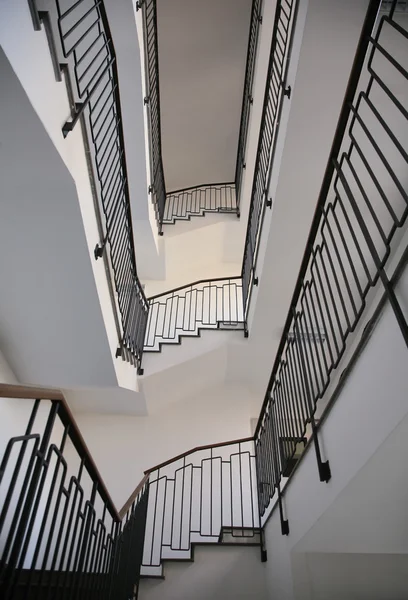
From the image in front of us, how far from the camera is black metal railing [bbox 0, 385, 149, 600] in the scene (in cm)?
134

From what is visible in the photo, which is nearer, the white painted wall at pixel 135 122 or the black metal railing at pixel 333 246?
the black metal railing at pixel 333 246

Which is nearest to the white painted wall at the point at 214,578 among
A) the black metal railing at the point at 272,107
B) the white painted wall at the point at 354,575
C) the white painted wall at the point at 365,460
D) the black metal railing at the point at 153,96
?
the white painted wall at the point at 354,575

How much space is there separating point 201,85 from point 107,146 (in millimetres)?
6058

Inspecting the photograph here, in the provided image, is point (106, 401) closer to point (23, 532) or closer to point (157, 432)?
point (157, 432)

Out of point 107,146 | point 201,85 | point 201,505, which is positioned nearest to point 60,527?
point 107,146

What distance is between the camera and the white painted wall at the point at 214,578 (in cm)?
383

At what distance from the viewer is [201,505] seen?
4477 mm

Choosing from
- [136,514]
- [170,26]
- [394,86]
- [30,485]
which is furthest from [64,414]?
[170,26]

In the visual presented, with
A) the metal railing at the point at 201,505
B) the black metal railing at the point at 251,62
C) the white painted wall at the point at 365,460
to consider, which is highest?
the black metal railing at the point at 251,62

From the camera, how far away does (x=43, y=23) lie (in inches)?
75.2

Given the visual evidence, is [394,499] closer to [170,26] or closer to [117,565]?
[117,565]

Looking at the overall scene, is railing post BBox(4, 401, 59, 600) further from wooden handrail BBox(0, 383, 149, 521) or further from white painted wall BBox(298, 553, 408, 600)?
white painted wall BBox(298, 553, 408, 600)

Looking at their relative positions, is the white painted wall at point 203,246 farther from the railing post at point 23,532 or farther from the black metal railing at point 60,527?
the railing post at point 23,532

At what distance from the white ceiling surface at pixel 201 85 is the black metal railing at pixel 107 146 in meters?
3.21
